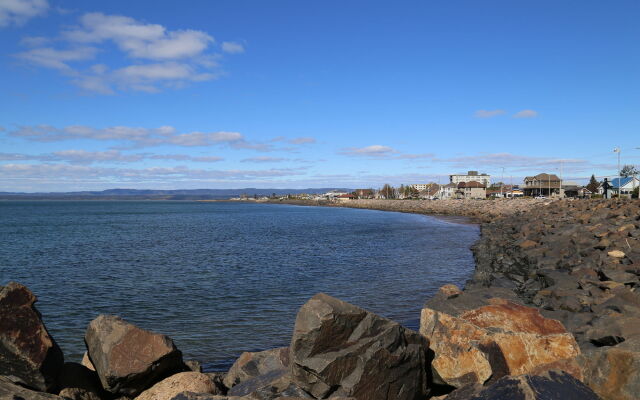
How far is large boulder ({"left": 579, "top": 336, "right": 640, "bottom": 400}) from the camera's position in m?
5.64

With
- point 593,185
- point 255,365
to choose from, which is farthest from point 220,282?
point 593,185

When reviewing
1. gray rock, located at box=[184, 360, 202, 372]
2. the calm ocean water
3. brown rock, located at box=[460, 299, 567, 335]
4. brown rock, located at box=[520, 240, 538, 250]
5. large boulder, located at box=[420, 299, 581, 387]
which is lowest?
the calm ocean water

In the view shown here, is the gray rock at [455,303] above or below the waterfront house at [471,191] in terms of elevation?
below

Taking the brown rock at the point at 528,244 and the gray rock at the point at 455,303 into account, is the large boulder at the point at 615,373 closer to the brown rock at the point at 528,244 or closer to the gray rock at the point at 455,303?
the gray rock at the point at 455,303

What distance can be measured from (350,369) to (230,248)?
3410 cm

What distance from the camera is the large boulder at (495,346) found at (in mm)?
7211

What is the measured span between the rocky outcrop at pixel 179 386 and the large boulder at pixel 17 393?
1492 mm

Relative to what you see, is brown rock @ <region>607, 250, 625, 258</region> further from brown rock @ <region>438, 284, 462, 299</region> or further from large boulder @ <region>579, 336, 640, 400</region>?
large boulder @ <region>579, 336, 640, 400</region>

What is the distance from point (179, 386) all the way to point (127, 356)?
106 centimetres

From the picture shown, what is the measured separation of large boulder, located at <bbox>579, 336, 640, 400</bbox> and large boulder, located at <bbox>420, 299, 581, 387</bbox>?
580 millimetres

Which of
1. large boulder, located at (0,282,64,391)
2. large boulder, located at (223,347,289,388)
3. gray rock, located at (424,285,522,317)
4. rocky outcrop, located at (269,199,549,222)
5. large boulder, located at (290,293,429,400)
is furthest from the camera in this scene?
rocky outcrop, located at (269,199,549,222)

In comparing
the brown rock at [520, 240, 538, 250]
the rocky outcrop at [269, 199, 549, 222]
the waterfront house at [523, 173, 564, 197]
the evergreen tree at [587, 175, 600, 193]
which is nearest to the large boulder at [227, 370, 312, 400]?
the brown rock at [520, 240, 538, 250]

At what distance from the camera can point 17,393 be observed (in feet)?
22.9

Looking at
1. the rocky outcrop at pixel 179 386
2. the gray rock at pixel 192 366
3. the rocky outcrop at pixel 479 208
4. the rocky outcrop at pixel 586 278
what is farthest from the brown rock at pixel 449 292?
the rocky outcrop at pixel 479 208
